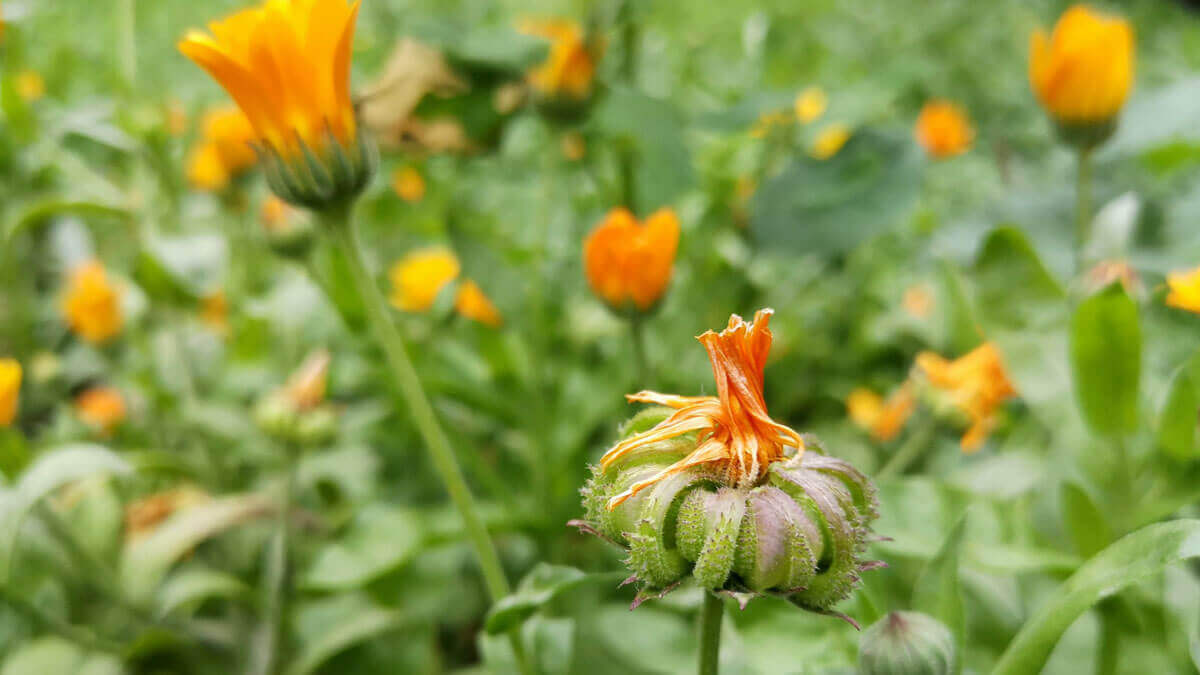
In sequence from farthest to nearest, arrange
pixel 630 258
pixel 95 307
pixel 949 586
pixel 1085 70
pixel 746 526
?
pixel 95 307
pixel 1085 70
pixel 630 258
pixel 949 586
pixel 746 526

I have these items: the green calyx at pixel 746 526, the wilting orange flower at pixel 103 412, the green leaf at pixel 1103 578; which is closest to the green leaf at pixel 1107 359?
the green leaf at pixel 1103 578

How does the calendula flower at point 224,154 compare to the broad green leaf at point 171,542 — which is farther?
the calendula flower at point 224,154

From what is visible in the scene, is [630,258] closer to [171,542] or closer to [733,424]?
[733,424]

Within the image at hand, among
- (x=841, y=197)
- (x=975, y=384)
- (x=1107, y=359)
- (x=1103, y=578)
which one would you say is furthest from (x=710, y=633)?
(x=841, y=197)

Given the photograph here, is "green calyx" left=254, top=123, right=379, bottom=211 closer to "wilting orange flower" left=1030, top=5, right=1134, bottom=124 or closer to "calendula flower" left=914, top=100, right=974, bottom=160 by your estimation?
"wilting orange flower" left=1030, top=5, right=1134, bottom=124

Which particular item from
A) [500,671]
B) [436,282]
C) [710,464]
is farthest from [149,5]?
[710,464]

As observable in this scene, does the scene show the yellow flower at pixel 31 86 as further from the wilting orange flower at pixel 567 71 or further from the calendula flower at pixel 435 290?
the wilting orange flower at pixel 567 71
